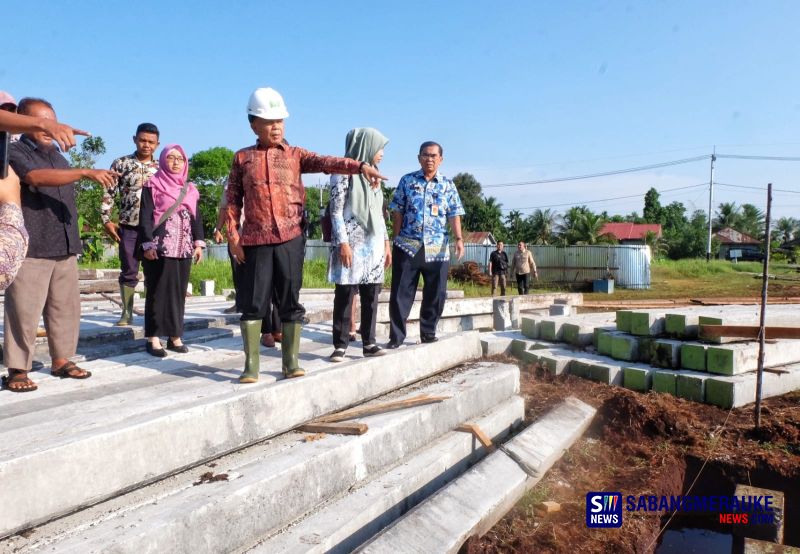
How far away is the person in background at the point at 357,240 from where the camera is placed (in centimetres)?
446

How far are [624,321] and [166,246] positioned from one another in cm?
475

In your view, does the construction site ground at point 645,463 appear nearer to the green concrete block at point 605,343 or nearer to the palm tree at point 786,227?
the green concrete block at point 605,343

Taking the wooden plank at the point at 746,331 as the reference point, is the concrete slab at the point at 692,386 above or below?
below

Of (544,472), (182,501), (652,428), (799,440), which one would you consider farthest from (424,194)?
(799,440)

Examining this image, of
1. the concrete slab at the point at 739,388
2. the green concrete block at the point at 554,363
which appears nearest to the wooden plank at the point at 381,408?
the green concrete block at the point at 554,363

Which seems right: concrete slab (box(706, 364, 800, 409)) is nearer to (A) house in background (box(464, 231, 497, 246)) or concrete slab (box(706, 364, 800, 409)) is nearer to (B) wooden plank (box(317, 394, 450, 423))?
(B) wooden plank (box(317, 394, 450, 423))

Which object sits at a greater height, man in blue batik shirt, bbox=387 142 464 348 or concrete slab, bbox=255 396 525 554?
man in blue batik shirt, bbox=387 142 464 348

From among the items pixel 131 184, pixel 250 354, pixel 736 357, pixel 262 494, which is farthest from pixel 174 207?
pixel 736 357

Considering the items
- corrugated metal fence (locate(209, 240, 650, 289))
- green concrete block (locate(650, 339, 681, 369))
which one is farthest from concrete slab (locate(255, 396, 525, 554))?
corrugated metal fence (locate(209, 240, 650, 289))

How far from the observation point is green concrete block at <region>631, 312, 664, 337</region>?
6.51m

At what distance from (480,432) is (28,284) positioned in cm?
292

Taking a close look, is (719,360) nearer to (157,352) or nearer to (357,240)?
(357,240)

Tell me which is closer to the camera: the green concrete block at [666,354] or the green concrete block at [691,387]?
the green concrete block at [691,387]

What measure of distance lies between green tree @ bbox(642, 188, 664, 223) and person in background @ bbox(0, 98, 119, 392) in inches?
2950
